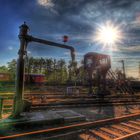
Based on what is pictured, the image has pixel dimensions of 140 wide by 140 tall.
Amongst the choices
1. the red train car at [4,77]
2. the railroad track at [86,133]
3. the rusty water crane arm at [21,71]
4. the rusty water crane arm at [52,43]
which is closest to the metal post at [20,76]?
the rusty water crane arm at [21,71]

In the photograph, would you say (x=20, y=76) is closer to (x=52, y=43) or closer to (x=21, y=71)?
(x=21, y=71)

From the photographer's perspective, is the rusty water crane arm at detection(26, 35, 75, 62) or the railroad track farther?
the rusty water crane arm at detection(26, 35, 75, 62)

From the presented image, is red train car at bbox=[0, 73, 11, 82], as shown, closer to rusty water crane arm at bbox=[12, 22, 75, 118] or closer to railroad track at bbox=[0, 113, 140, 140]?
rusty water crane arm at bbox=[12, 22, 75, 118]

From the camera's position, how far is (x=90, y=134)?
572 cm

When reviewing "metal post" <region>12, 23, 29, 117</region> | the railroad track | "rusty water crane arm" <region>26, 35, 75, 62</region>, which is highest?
"rusty water crane arm" <region>26, 35, 75, 62</region>

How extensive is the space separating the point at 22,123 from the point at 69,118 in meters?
2.32

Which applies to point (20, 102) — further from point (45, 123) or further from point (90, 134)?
point (90, 134)

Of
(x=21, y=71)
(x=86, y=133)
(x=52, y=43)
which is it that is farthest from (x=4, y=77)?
(x=86, y=133)

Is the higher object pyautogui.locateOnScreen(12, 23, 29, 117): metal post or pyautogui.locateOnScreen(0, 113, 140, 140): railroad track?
pyautogui.locateOnScreen(12, 23, 29, 117): metal post

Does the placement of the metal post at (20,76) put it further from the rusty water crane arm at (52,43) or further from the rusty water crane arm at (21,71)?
the rusty water crane arm at (52,43)

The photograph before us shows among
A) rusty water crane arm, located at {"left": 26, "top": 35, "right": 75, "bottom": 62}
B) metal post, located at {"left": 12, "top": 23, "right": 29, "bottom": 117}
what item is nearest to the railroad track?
metal post, located at {"left": 12, "top": 23, "right": 29, "bottom": 117}

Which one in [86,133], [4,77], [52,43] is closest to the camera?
[86,133]

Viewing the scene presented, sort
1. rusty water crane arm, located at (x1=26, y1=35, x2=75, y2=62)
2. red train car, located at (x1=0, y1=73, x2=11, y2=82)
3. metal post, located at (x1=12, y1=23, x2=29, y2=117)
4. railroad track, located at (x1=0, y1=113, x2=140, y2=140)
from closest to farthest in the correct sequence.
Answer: railroad track, located at (x1=0, y1=113, x2=140, y2=140)
metal post, located at (x1=12, y1=23, x2=29, y2=117)
rusty water crane arm, located at (x1=26, y1=35, x2=75, y2=62)
red train car, located at (x1=0, y1=73, x2=11, y2=82)

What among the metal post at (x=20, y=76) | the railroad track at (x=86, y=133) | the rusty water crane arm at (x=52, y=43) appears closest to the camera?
the railroad track at (x=86, y=133)
